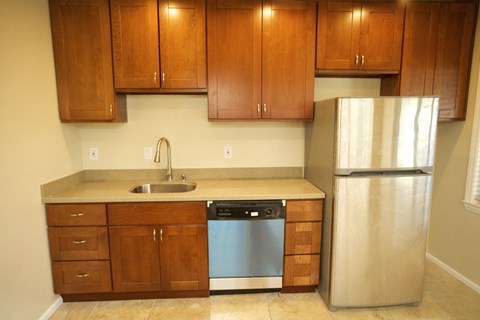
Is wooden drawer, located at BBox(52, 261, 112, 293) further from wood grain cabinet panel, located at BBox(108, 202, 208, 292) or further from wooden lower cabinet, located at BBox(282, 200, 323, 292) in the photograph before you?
wooden lower cabinet, located at BBox(282, 200, 323, 292)

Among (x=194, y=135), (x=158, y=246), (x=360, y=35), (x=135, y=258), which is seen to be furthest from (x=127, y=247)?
(x=360, y=35)

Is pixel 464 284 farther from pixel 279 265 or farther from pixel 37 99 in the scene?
pixel 37 99

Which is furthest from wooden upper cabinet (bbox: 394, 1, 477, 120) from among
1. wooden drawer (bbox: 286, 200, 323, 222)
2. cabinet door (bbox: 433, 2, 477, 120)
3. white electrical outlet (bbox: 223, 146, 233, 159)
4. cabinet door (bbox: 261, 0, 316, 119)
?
white electrical outlet (bbox: 223, 146, 233, 159)

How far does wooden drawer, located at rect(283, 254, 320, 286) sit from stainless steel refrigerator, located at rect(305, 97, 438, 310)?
2.8 inches

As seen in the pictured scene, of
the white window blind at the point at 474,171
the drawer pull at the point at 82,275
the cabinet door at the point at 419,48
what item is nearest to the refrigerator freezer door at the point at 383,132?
the cabinet door at the point at 419,48

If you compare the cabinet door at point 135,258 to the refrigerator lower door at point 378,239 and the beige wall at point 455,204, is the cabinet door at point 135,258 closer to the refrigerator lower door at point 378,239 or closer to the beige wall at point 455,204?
the refrigerator lower door at point 378,239

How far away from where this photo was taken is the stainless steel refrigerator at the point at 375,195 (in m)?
1.76

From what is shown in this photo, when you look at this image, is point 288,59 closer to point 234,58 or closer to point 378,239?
point 234,58

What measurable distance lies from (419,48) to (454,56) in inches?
12.3

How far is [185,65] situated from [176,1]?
466 mm

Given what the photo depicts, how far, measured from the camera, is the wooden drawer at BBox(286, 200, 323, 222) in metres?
1.99

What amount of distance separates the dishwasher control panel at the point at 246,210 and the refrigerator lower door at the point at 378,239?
41cm

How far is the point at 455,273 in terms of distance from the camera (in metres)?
2.38

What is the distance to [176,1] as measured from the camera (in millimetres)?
1985
